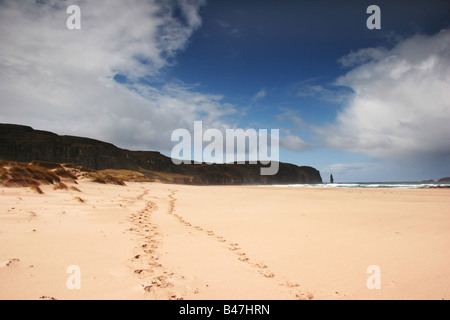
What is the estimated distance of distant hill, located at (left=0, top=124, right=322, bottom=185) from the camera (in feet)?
271

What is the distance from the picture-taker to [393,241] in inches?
218

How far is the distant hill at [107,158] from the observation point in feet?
271

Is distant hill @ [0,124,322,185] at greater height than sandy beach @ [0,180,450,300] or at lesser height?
greater

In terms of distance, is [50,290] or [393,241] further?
[393,241]

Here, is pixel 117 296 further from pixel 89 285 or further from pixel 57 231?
pixel 57 231

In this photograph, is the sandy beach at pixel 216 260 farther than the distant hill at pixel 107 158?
No

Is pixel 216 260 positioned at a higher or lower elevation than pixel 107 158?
lower

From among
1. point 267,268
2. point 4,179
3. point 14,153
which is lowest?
point 267,268

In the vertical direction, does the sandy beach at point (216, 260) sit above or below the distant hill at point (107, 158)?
below

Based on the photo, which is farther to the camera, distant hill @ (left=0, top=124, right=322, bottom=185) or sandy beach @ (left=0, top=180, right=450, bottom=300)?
distant hill @ (left=0, top=124, right=322, bottom=185)

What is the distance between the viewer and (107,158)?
318 ft

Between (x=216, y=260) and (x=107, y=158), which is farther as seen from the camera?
(x=107, y=158)

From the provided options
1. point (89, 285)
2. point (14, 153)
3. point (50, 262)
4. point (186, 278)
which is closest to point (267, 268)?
point (186, 278)

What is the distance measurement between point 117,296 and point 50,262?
1.68 meters
